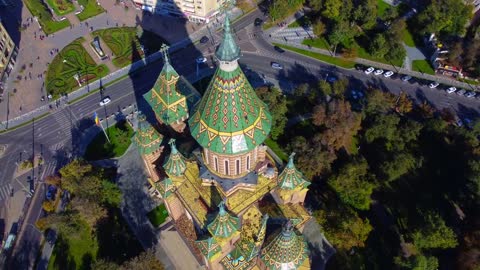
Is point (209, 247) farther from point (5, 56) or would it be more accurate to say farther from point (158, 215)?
point (5, 56)

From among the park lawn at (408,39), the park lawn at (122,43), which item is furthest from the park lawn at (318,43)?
the park lawn at (122,43)

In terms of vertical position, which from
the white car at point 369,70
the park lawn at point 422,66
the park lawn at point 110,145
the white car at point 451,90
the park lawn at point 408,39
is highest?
the park lawn at point 110,145

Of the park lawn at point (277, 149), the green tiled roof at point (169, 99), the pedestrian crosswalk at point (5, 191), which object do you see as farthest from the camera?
the park lawn at point (277, 149)

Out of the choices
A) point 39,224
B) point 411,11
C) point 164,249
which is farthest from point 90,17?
point 411,11

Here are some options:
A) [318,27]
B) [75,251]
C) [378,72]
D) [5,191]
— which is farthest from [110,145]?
Answer: [378,72]

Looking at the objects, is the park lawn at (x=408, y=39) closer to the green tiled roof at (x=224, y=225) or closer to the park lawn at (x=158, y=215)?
the park lawn at (x=158, y=215)

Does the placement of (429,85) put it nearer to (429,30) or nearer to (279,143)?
(429,30)
